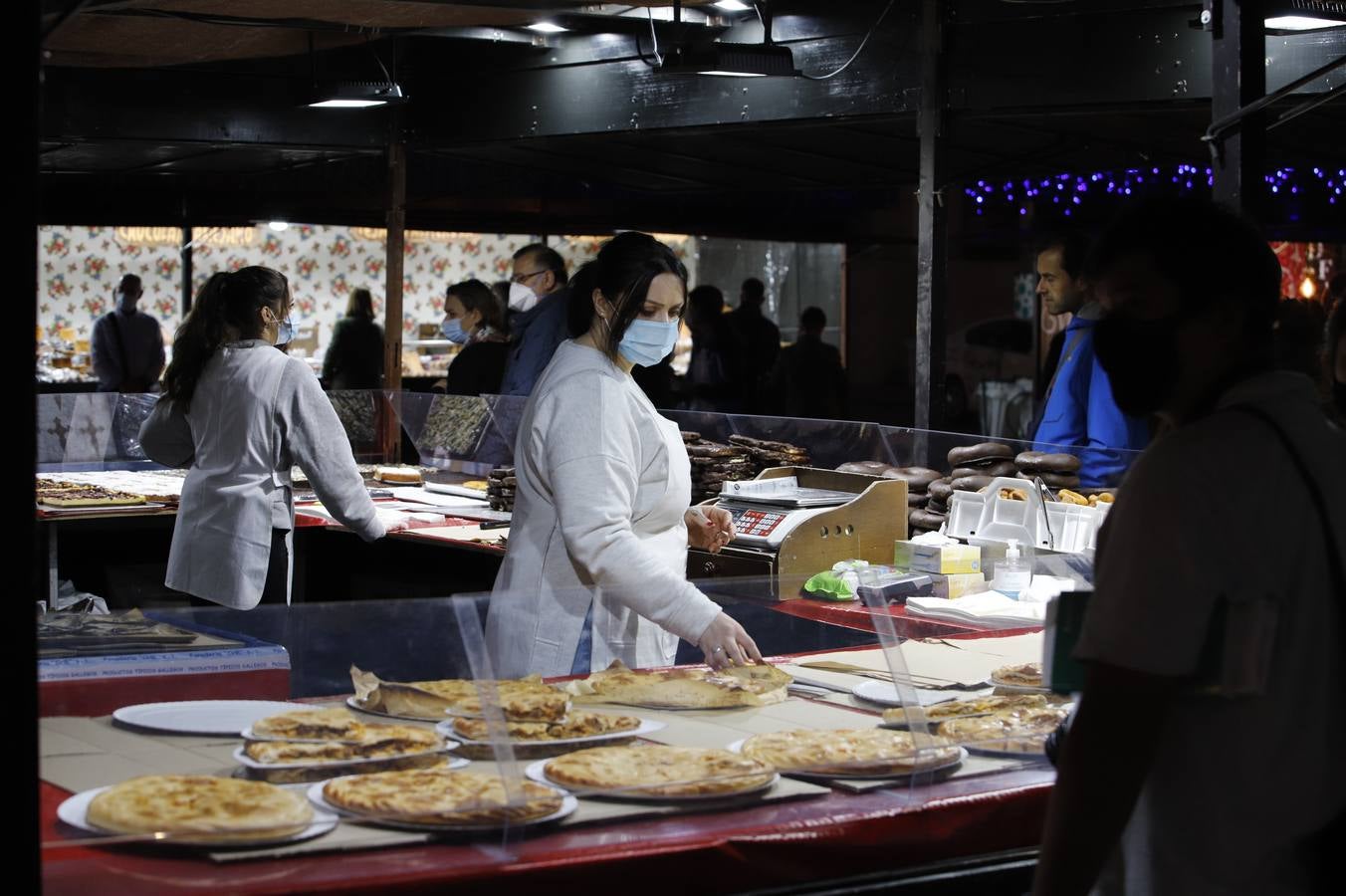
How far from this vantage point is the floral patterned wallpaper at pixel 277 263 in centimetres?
1370

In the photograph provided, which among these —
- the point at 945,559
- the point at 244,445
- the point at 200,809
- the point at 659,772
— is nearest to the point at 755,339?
the point at 244,445

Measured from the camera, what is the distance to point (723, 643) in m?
3.04

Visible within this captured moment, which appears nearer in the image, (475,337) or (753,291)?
(475,337)

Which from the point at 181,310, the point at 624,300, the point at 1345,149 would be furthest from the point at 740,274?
the point at 624,300

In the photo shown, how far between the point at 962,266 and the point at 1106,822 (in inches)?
509

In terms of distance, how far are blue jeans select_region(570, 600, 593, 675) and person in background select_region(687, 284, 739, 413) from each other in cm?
826

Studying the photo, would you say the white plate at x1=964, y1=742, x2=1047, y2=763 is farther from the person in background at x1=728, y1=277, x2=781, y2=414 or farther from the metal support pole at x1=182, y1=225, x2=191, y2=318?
the metal support pole at x1=182, y1=225, x2=191, y2=318

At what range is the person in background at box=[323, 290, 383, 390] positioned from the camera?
12383 mm

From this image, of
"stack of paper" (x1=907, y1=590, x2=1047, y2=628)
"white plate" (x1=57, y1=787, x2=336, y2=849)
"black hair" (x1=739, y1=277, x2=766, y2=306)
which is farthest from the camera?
"black hair" (x1=739, y1=277, x2=766, y2=306)

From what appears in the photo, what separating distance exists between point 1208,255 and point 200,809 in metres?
1.48

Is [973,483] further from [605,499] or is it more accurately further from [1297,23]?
[605,499]

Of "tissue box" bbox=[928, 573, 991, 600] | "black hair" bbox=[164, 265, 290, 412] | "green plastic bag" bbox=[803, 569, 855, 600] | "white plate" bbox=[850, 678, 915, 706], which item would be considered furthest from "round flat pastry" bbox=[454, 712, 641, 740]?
"black hair" bbox=[164, 265, 290, 412]

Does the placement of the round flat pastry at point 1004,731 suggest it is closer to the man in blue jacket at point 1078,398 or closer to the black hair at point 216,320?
the man in blue jacket at point 1078,398

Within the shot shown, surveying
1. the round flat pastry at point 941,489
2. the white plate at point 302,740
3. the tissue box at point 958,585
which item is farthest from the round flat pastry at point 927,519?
the white plate at point 302,740
